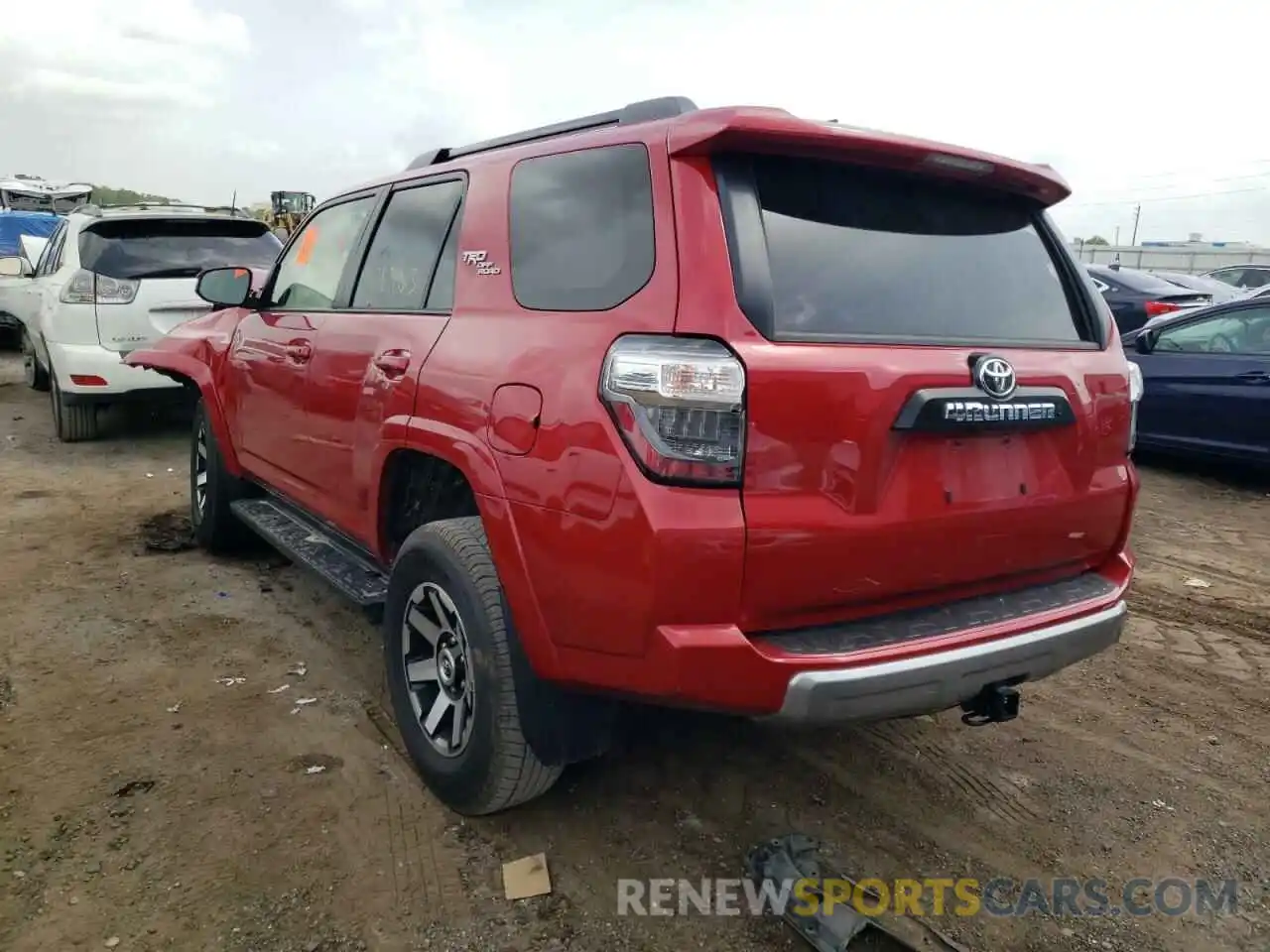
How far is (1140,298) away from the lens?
10.9m

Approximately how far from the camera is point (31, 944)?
2.20 metres

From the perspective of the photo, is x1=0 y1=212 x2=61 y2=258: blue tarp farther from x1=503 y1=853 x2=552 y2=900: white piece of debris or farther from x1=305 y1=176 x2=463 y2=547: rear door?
x1=503 y1=853 x2=552 y2=900: white piece of debris

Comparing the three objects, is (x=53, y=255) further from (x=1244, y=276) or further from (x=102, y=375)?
(x=1244, y=276)

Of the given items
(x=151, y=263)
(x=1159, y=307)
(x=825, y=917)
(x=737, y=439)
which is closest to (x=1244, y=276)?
(x=1159, y=307)

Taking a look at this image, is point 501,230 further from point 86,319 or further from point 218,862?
point 86,319

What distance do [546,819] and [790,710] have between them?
1041 millimetres

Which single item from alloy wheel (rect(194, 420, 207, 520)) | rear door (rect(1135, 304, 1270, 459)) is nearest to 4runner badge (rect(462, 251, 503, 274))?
alloy wheel (rect(194, 420, 207, 520))

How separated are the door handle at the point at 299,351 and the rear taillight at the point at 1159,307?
10.0 metres

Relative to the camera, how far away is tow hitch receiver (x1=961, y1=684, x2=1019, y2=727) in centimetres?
230

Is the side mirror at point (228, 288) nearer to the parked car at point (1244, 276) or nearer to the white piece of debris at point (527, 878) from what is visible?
the white piece of debris at point (527, 878)

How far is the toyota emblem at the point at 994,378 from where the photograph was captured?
2262 millimetres

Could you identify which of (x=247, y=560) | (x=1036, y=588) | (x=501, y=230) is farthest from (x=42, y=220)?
(x=1036, y=588)

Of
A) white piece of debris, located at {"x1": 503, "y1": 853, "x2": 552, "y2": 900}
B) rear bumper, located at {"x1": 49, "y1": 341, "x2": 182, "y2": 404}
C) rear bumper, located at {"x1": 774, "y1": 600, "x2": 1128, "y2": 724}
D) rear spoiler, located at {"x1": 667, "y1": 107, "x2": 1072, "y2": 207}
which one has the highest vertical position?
rear spoiler, located at {"x1": 667, "y1": 107, "x2": 1072, "y2": 207}

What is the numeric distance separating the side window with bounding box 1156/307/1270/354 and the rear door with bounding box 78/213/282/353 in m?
7.30
